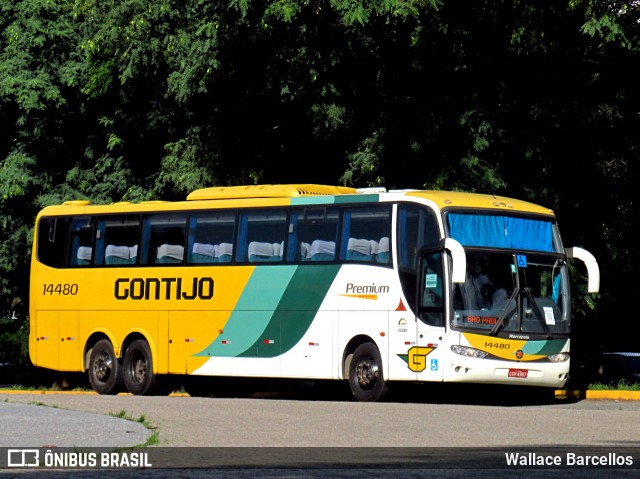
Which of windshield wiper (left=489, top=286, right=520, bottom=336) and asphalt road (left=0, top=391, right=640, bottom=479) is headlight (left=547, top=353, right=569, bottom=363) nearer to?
windshield wiper (left=489, top=286, right=520, bottom=336)

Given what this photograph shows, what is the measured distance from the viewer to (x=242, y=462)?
13.1 m

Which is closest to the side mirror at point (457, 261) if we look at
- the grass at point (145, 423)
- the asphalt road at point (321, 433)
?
the asphalt road at point (321, 433)

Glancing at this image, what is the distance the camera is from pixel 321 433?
55.1ft

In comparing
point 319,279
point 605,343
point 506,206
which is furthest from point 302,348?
point 605,343

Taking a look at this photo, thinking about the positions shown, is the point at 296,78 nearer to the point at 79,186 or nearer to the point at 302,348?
the point at 302,348

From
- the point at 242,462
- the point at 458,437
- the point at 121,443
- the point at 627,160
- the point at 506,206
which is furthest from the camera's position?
the point at 627,160

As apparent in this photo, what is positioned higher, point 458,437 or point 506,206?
point 506,206

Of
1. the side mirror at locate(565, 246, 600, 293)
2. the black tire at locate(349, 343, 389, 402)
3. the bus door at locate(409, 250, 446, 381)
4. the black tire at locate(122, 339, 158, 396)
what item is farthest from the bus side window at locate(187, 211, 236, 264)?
the side mirror at locate(565, 246, 600, 293)

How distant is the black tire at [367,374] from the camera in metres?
24.8

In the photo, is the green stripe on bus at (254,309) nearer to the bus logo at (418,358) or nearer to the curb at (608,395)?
the bus logo at (418,358)

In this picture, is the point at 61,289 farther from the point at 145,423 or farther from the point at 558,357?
the point at 145,423

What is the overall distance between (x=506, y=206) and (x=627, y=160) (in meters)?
8.34

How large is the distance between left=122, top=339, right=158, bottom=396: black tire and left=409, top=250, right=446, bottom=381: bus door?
6143 mm

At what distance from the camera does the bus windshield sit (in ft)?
79.0
